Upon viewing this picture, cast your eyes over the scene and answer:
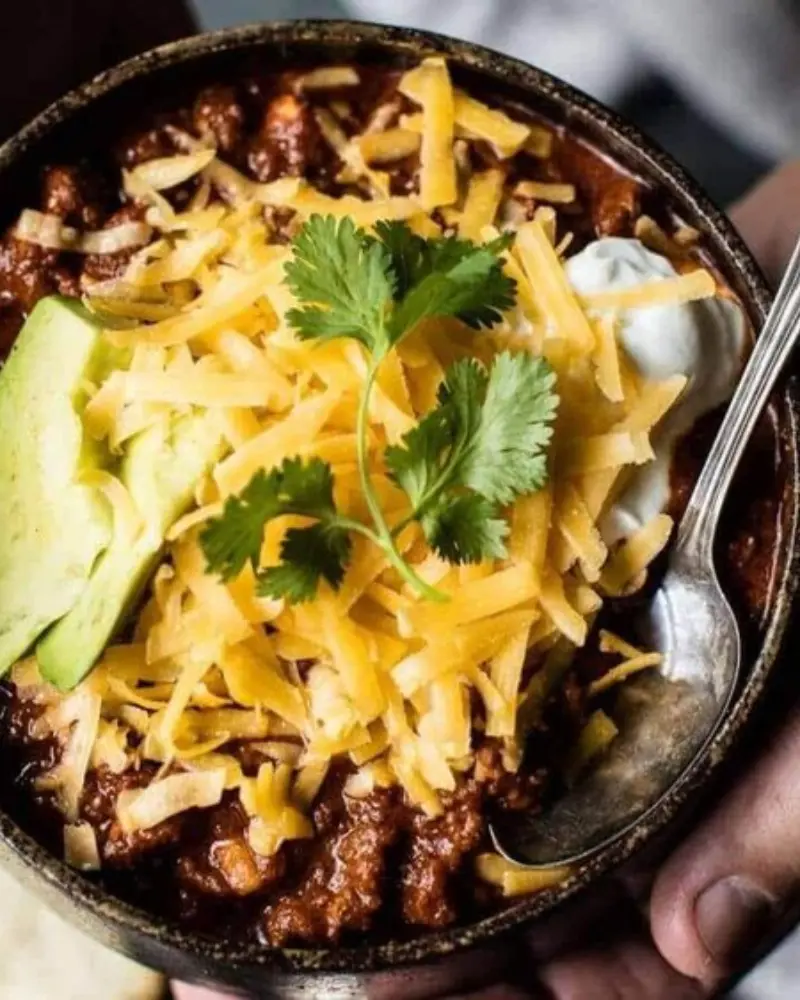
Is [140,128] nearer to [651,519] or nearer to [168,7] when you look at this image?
[651,519]

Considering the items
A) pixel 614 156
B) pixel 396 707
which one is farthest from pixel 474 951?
pixel 614 156

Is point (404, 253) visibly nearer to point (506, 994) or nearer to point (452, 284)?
point (452, 284)

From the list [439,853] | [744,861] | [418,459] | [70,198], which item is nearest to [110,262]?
[70,198]

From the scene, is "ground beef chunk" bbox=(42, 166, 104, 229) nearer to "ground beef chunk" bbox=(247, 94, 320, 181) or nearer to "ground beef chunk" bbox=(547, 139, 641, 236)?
"ground beef chunk" bbox=(247, 94, 320, 181)

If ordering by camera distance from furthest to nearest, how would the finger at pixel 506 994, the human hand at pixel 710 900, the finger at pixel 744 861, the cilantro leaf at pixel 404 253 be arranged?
1. the finger at pixel 506 994
2. the finger at pixel 744 861
3. the human hand at pixel 710 900
4. the cilantro leaf at pixel 404 253

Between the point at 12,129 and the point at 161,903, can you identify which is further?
the point at 12,129

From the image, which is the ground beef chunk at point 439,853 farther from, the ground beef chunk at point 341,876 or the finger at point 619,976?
the finger at point 619,976

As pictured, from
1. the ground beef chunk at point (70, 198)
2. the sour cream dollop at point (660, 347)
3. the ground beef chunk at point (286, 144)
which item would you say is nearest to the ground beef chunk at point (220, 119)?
the ground beef chunk at point (286, 144)
